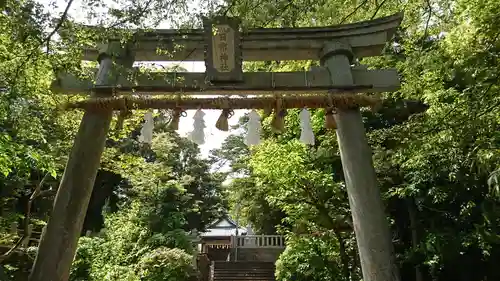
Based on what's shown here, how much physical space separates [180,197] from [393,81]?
9769 mm

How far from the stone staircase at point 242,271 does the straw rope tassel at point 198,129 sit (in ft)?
34.6

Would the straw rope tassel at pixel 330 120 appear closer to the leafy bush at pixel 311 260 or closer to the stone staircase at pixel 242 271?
the leafy bush at pixel 311 260

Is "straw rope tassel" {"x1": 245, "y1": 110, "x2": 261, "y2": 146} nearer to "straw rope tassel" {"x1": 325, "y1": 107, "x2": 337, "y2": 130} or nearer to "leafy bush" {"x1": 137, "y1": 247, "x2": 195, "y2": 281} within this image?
"straw rope tassel" {"x1": 325, "y1": 107, "x2": 337, "y2": 130}

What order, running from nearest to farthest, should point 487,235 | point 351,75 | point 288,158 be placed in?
point 351,75, point 487,235, point 288,158

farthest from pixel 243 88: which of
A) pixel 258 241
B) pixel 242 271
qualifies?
pixel 258 241

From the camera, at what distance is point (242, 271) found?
47.3 feet

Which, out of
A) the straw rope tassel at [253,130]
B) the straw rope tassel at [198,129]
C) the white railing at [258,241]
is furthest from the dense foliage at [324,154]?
the white railing at [258,241]

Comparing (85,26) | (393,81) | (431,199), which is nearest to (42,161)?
(85,26)

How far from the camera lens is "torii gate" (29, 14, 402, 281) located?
3.71 meters

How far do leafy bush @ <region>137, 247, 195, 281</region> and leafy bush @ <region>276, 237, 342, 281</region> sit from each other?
8.26ft

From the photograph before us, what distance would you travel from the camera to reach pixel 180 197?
13.2m

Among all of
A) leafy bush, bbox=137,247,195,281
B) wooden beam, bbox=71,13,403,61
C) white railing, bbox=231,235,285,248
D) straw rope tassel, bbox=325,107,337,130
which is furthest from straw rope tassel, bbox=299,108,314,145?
white railing, bbox=231,235,285,248

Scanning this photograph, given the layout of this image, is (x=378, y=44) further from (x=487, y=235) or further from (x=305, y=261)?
(x=305, y=261)

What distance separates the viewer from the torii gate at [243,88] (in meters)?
3.71
